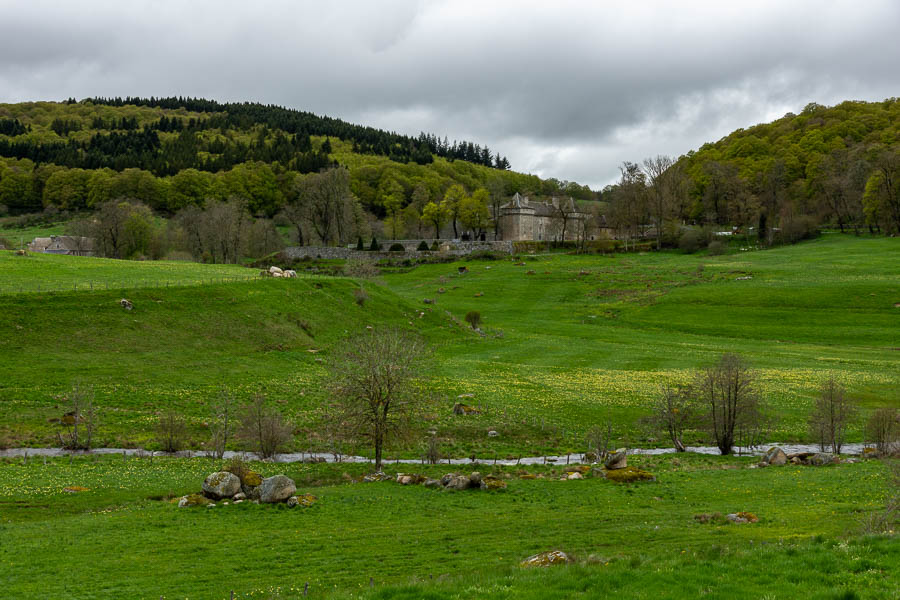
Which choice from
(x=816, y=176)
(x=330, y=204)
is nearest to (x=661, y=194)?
(x=816, y=176)

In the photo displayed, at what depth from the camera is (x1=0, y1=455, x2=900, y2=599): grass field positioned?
1411 centimetres

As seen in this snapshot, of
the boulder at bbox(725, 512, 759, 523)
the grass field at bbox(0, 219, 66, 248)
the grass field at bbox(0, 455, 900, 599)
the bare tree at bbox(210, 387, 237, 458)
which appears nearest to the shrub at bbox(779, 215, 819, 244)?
the grass field at bbox(0, 455, 900, 599)

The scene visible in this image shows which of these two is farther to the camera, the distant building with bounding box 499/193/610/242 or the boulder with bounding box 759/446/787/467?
the distant building with bounding box 499/193/610/242

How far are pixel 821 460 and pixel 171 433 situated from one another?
3865 centimetres

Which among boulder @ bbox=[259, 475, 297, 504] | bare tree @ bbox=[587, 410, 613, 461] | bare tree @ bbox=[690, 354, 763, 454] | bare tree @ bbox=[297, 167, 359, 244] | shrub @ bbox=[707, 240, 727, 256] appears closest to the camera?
boulder @ bbox=[259, 475, 297, 504]

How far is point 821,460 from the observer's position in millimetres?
34125

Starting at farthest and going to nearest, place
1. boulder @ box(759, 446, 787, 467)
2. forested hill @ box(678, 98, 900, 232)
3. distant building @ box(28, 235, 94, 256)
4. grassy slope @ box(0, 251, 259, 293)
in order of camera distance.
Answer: forested hill @ box(678, 98, 900, 232) → distant building @ box(28, 235, 94, 256) → grassy slope @ box(0, 251, 259, 293) → boulder @ box(759, 446, 787, 467)

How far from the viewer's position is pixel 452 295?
108 metres

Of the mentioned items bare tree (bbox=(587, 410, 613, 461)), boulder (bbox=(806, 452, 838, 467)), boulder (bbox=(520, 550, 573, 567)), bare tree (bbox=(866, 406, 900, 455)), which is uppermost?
boulder (bbox=(520, 550, 573, 567))

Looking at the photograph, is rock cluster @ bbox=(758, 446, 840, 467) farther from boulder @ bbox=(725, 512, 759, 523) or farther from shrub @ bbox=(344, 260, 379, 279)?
shrub @ bbox=(344, 260, 379, 279)

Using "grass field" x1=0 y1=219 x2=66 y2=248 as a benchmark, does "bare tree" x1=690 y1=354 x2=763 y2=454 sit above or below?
below

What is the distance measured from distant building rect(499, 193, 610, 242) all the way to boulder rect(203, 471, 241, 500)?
137 m

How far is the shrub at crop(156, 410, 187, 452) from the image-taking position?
36.9 meters

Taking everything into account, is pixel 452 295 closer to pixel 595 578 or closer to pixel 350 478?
pixel 350 478
